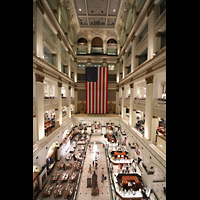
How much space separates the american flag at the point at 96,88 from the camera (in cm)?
1678

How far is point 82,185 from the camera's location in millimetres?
8102

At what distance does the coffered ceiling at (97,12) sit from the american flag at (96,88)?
897 cm

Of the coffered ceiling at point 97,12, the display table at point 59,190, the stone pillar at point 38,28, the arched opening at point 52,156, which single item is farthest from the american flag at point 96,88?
the display table at point 59,190

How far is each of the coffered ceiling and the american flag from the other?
8.97m

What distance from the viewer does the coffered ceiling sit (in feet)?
47.5

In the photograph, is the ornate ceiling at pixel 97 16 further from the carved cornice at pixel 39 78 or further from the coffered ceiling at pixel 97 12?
the carved cornice at pixel 39 78

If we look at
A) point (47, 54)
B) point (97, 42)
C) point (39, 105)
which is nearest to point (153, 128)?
point (39, 105)

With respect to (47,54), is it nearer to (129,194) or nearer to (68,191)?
(68,191)

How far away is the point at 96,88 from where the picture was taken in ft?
56.5

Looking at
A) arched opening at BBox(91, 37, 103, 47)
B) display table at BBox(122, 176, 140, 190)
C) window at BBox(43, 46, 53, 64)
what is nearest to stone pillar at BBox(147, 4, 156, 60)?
display table at BBox(122, 176, 140, 190)
